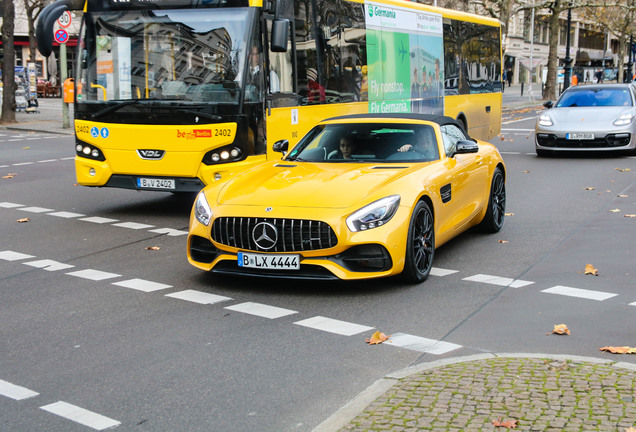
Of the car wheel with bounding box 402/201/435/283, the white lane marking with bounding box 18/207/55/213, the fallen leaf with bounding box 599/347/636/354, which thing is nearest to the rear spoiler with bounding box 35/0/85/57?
the white lane marking with bounding box 18/207/55/213

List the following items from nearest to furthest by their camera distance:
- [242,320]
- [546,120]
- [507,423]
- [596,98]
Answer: [507,423], [242,320], [546,120], [596,98]

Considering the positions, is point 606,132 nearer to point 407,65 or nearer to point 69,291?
point 407,65

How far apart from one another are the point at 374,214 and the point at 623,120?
12695mm

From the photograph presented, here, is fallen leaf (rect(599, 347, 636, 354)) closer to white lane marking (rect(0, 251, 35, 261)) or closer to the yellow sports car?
the yellow sports car

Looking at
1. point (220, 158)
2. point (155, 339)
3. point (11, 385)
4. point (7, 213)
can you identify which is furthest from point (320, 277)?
point (7, 213)

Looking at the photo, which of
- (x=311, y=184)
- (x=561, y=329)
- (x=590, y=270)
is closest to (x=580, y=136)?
(x=590, y=270)

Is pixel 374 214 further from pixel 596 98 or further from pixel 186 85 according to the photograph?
pixel 596 98

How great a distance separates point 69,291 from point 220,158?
12.2ft

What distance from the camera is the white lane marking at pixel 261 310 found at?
6.51 metres

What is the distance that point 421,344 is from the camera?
5.69m

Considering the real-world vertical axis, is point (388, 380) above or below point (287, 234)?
below

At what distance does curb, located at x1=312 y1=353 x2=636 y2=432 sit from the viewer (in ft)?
13.9

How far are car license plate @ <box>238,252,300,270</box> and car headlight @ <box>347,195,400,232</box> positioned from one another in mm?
530

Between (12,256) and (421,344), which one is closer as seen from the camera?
(421,344)
